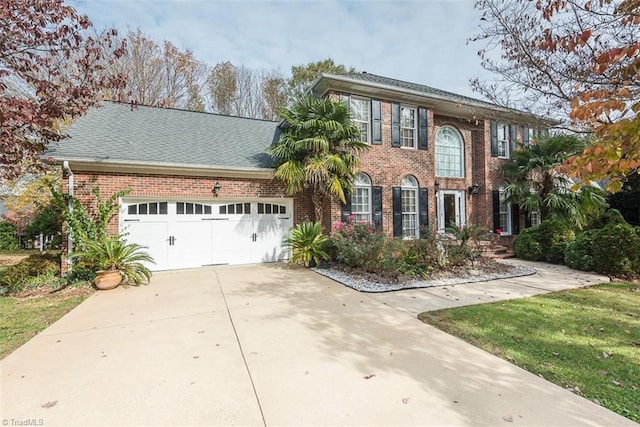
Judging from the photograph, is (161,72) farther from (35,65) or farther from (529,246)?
(529,246)

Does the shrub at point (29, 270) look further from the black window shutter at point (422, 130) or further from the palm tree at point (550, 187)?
the palm tree at point (550, 187)

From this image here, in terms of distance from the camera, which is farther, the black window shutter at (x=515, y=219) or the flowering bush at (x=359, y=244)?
the black window shutter at (x=515, y=219)

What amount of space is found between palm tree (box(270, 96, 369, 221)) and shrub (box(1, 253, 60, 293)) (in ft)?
21.0

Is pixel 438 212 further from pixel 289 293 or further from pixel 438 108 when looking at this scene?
pixel 289 293

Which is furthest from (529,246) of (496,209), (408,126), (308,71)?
(308,71)

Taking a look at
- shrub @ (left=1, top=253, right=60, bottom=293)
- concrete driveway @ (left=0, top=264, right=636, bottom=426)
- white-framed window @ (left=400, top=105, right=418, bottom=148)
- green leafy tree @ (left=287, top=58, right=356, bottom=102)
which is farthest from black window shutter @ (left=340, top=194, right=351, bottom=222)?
green leafy tree @ (left=287, top=58, right=356, bottom=102)

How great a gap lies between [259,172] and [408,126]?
5.81m

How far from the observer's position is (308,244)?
29.1 feet

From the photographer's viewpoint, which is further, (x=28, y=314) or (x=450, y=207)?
(x=450, y=207)

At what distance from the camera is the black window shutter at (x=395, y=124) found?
1041cm

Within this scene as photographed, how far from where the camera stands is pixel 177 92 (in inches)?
754

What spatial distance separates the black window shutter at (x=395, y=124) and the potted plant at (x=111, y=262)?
8.60 m

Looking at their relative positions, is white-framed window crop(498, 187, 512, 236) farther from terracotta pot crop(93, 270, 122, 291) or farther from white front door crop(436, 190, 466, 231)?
terracotta pot crop(93, 270, 122, 291)

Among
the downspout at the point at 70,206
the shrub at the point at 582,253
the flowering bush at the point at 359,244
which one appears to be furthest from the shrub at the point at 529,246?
the downspout at the point at 70,206
